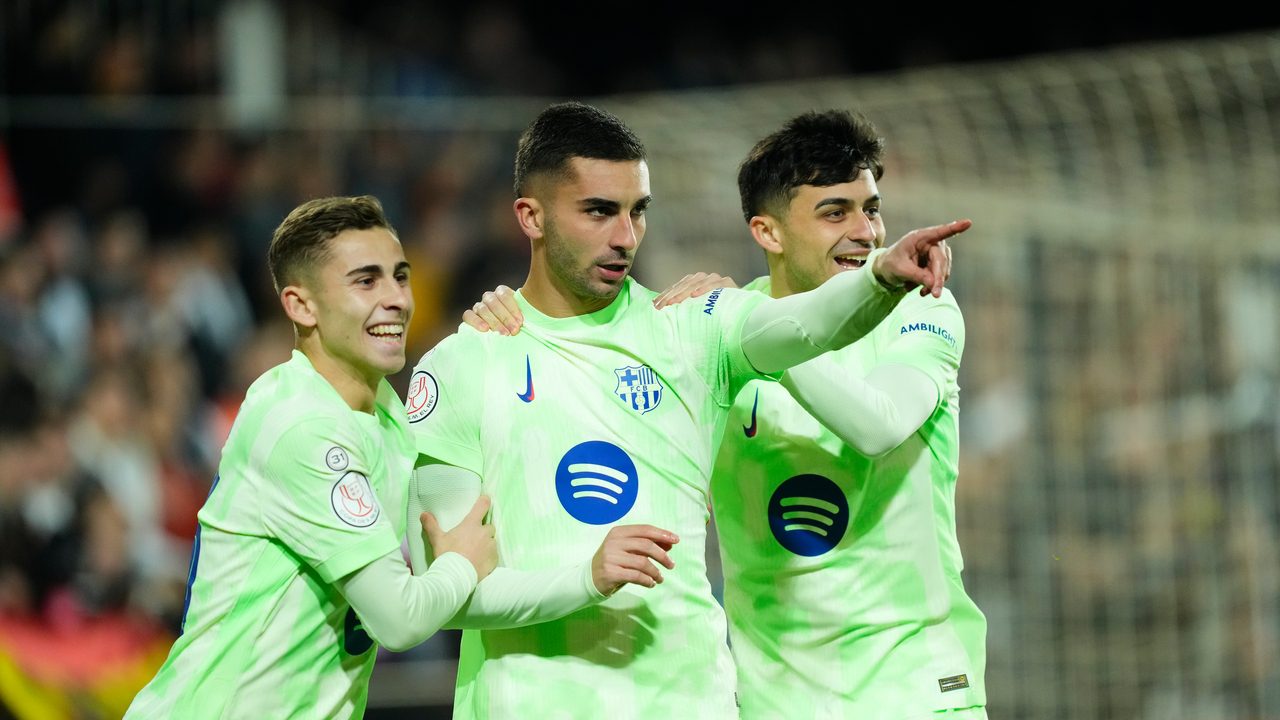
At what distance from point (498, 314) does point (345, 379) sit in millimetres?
406

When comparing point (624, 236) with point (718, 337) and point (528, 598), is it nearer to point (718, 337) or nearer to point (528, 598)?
point (718, 337)

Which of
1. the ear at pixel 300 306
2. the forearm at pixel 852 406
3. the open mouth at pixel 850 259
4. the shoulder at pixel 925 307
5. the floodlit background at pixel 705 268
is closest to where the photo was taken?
the forearm at pixel 852 406

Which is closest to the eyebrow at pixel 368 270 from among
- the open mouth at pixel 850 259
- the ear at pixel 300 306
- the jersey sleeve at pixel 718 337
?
the ear at pixel 300 306

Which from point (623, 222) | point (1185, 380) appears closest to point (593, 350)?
point (623, 222)

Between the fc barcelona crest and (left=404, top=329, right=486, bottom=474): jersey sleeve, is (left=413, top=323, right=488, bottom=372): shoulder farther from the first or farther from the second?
the fc barcelona crest

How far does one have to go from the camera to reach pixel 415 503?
3936mm

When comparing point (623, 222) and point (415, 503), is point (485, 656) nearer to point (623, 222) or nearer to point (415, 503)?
point (415, 503)

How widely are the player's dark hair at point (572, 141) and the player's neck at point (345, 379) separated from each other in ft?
2.03

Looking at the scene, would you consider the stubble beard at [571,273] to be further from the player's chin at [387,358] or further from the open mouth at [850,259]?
the open mouth at [850,259]

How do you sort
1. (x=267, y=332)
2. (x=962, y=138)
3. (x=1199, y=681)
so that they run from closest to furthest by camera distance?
1. (x=1199, y=681)
2. (x=962, y=138)
3. (x=267, y=332)

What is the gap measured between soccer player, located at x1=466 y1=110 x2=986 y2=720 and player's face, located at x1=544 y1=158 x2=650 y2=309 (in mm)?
180

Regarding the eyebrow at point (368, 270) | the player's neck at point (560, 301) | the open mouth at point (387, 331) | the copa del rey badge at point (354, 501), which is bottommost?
the copa del rey badge at point (354, 501)

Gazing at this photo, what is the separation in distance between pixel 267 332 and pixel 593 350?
559 cm

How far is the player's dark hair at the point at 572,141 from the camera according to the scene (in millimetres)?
3932
